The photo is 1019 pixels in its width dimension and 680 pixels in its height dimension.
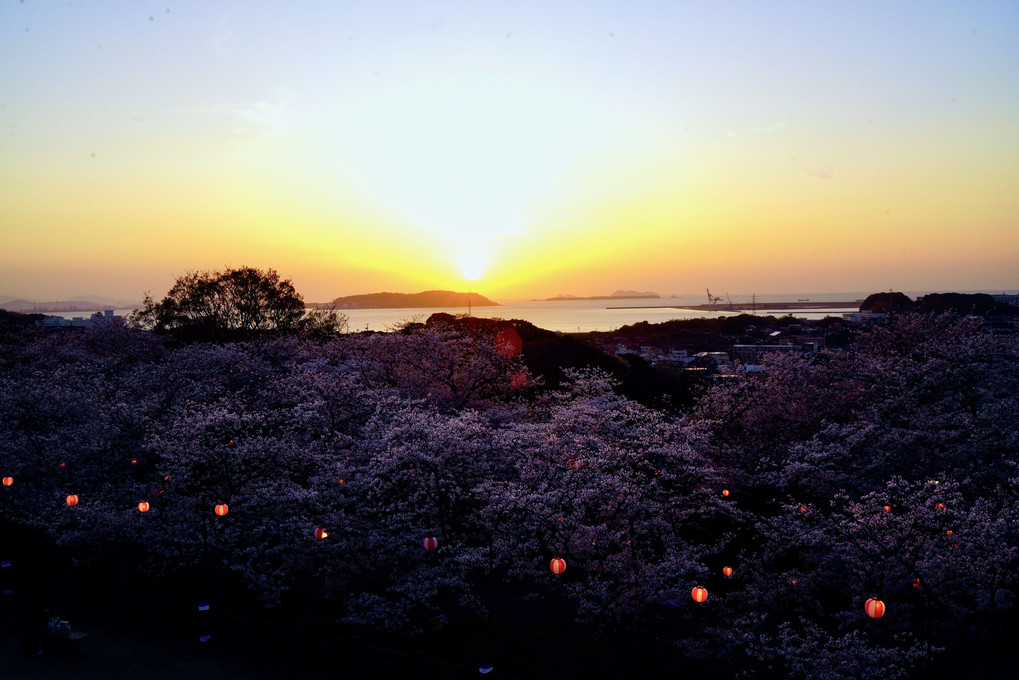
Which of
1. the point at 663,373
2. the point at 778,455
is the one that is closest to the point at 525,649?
the point at 778,455

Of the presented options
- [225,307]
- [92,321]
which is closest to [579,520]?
[225,307]

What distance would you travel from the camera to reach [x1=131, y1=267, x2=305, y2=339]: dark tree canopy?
2274 inches

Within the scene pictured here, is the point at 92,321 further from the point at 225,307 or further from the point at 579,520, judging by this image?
the point at 579,520

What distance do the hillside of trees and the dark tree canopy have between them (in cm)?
3168

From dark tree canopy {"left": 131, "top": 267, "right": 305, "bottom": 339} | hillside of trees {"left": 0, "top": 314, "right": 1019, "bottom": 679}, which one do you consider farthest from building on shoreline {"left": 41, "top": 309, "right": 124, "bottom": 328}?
hillside of trees {"left": 0, "top": 314, "right": 1019, "bottom": 679}

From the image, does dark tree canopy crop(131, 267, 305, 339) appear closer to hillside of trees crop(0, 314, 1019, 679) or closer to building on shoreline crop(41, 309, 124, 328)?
building on shoreline crop(41, 309, 124, 328)

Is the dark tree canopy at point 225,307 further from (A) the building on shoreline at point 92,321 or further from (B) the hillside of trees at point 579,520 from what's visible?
(B) the hillside of trees at point 579,520

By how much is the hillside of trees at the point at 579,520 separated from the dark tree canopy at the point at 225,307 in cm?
3168

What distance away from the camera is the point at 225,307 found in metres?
59.2

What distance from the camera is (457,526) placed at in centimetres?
1895

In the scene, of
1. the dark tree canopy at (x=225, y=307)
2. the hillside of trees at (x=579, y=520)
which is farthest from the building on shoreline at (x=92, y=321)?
the hillside of trees at (x=579, y=520)

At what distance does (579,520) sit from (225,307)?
51.4m

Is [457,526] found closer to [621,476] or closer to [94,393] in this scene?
[621,476]

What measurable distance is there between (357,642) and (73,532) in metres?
10.8
